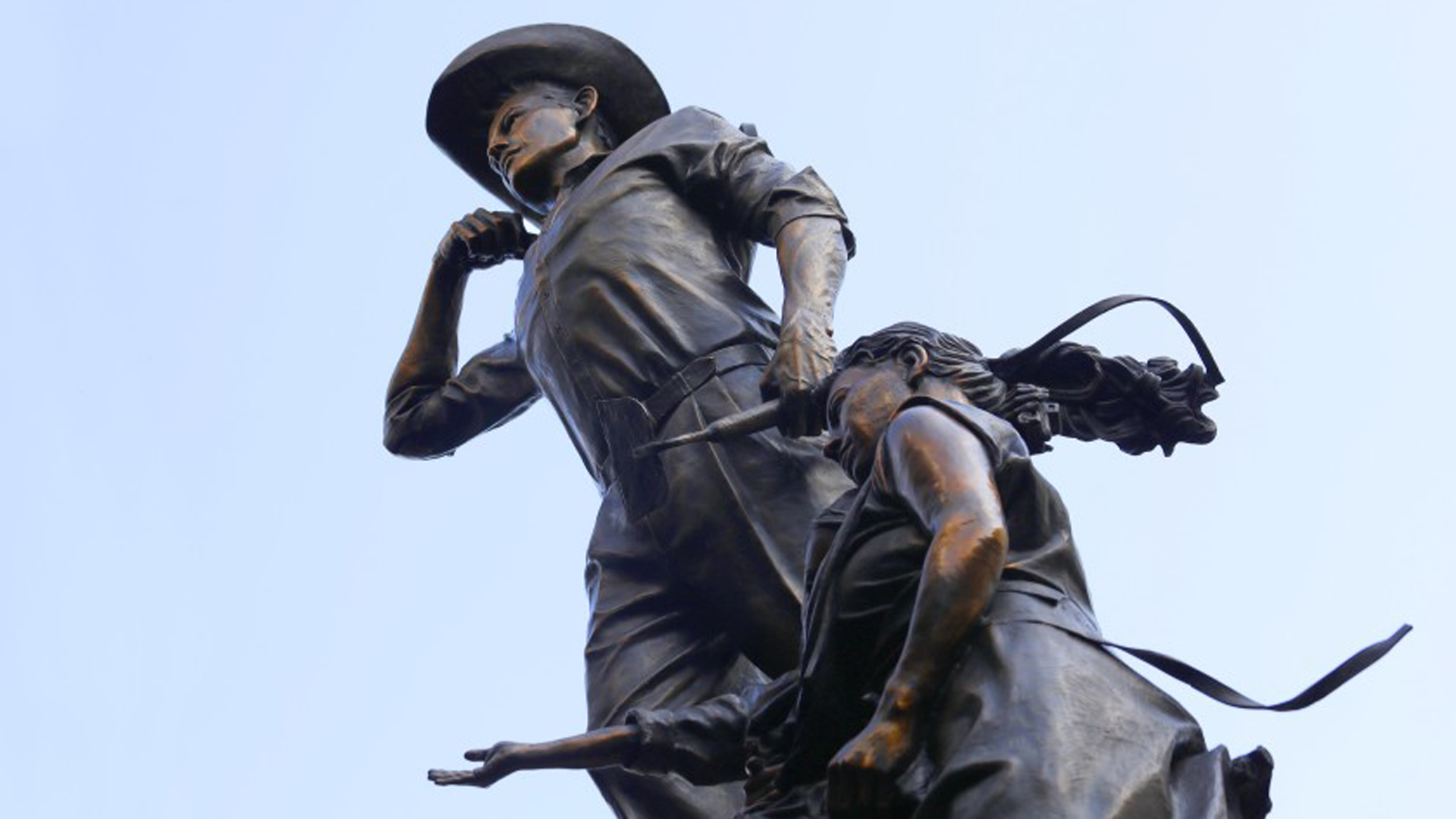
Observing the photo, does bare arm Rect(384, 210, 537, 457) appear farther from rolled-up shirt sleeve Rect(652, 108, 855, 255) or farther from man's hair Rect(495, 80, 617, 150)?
rolled-up shirt sleeve Rect(652, 108, 855, 255)

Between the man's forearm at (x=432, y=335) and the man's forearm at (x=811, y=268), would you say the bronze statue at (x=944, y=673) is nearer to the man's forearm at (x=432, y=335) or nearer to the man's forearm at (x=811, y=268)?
the man's forearm at (x=811, y=268)

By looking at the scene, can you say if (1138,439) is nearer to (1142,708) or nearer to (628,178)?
Answer: (1142,708)

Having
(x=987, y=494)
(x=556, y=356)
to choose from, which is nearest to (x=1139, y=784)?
(x=987, y=494)

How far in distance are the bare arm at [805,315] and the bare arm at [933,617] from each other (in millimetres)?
1086

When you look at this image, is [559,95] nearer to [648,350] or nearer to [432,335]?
[432,335]

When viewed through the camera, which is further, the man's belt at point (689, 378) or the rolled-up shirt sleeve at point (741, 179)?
the rolled-up shirt sleeve at point (741, 179)

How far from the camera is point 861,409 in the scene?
690 centimetres

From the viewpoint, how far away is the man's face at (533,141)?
30.0 ft

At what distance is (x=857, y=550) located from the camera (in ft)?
21.3

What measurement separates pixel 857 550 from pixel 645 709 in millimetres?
940

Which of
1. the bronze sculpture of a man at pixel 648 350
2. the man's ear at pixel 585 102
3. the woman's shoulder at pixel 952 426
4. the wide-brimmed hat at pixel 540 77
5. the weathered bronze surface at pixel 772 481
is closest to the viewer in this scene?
the weathered bronze surface at pixel 772 481

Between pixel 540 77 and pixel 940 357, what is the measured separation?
2913mm

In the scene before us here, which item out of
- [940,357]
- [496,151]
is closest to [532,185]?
[496,151]

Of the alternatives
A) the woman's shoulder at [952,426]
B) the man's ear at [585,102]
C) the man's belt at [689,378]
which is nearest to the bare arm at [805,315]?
the man's belt at [689,378]
